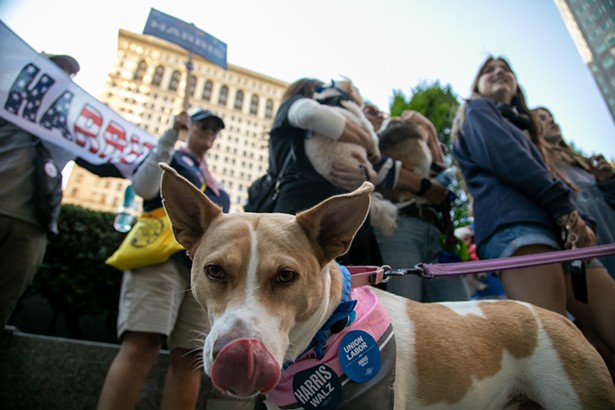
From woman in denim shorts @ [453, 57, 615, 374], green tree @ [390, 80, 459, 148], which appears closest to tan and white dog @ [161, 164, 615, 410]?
woman in denim shorts @ [453, 57, 615, 374]

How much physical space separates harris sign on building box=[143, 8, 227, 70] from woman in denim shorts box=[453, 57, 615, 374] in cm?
342

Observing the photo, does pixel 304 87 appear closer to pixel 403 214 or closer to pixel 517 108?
pixel 403 214

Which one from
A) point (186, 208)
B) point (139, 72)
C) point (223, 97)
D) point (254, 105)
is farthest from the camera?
point (254, 105)

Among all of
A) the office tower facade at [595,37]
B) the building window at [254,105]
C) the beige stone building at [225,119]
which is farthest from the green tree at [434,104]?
the building window at [254,105]

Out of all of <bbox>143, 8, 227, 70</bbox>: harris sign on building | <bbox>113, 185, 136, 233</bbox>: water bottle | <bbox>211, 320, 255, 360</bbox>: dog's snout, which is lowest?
<bbox>211, 320, 255, 360</bbox>: dog's snout

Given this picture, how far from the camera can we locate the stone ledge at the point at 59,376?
3254mm

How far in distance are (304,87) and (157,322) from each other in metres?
2.56

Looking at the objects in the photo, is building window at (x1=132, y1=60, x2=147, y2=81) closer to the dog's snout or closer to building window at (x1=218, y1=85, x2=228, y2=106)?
the dog's snout

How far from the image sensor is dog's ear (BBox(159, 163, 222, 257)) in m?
1.62

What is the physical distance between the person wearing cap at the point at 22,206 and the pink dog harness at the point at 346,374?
2.95 metres

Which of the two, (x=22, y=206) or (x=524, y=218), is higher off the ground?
(x=22, y=206)

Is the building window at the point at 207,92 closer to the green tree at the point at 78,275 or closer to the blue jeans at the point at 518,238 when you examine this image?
the green tree at the point at 78,275

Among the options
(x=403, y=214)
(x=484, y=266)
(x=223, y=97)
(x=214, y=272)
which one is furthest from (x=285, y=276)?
(x=223, y=97)

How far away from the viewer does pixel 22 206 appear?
305cm
